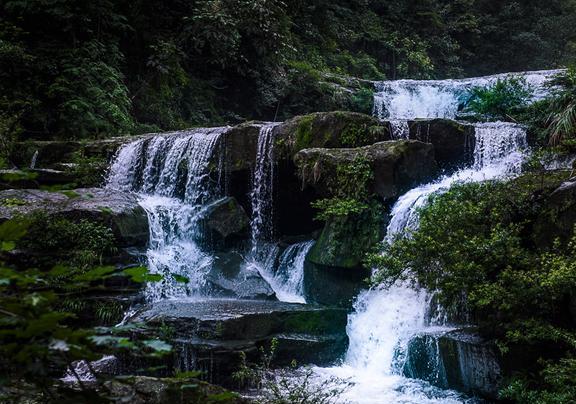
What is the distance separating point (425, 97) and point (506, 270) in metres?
12.1

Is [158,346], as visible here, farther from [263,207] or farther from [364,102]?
[364,102]

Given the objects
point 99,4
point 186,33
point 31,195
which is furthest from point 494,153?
point 99,4

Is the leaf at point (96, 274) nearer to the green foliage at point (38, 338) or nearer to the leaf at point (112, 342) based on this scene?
the green foliage at point (38, 338)

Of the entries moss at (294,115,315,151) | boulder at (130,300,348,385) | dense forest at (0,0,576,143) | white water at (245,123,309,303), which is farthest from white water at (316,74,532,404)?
dense forest at (0,0,576,143)

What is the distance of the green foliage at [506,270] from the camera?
533 cm

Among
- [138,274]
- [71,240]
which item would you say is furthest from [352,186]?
[138,274]

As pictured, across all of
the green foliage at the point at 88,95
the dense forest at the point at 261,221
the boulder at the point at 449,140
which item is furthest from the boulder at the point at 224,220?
the green foliage at the point at 88,95

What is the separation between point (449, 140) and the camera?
425 inches

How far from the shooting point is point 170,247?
33.5ft

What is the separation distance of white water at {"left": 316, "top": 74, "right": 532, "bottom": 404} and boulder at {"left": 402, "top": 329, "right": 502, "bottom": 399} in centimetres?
13

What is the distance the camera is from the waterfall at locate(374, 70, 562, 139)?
16.2 meters

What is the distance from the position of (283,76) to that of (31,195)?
34.8ft

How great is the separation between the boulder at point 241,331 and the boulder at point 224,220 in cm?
254

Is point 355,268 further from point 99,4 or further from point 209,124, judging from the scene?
point 99,4
